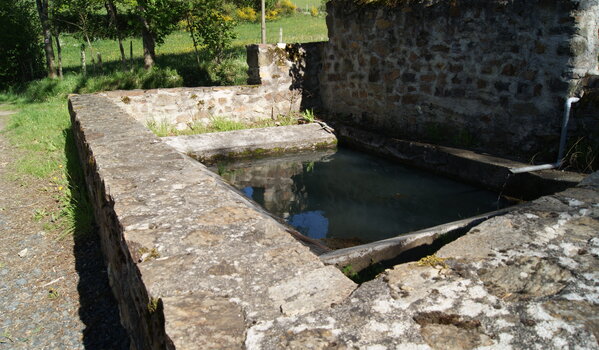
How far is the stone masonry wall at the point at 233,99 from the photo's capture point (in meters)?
7.46

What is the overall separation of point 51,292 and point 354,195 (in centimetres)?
327

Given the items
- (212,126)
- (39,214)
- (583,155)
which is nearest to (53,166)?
(39,214)

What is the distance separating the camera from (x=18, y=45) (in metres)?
16.6

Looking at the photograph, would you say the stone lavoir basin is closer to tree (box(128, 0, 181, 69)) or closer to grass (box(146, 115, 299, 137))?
grass (box(146, 115, 299, 137))

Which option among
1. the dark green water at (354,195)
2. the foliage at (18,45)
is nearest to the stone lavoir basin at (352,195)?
the dark green water at (354,195)

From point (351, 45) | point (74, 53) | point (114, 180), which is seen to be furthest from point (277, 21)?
point (114, 180)

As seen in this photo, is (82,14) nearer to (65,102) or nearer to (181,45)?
(65,102)

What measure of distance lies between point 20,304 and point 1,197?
2.46 m

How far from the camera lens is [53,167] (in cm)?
595

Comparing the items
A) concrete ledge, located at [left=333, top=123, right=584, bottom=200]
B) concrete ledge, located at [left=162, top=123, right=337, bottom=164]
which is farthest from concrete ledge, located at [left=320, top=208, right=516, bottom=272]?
concrete ledge, located at [left=162, top=123, right=337, bottom=164]

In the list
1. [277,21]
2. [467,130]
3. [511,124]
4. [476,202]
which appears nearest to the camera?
[476,202]

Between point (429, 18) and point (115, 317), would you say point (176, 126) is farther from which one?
point (115, 317)

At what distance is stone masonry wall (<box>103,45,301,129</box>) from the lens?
7465 millimetres

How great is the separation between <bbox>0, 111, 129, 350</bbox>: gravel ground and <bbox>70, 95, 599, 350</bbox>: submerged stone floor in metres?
0.51
